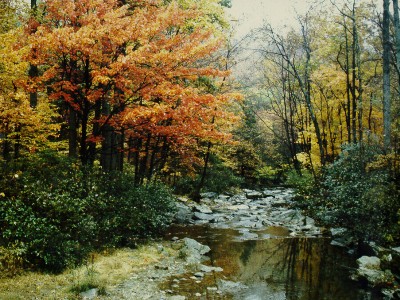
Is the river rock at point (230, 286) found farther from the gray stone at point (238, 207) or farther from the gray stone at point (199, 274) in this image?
the gray stone at point (238, 207)

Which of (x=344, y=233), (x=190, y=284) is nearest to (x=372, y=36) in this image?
(x=344, y=233)

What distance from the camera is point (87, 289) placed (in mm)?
6891

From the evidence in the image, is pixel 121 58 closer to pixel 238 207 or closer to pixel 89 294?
pixel 89 294

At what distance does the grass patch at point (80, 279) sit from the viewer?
6422 millimetres

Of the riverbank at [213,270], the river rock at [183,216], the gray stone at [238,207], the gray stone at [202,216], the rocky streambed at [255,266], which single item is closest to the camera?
the riverbank at [213,270]

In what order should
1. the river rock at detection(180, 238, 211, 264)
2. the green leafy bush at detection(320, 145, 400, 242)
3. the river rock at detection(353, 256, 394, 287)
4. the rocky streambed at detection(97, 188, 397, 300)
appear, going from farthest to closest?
the river rock at detection(180, 238, 211, 264) → the green leafy bush at detection(320, 145, 400, 242) → the river rock at detection(353, 256, 394, 287) → the rocky streambed at detection(97, 188, 397, 300)

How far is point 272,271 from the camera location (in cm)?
970

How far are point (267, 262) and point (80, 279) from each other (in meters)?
5.86

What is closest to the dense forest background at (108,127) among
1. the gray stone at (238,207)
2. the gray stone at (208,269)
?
the gray stone at (208,269)

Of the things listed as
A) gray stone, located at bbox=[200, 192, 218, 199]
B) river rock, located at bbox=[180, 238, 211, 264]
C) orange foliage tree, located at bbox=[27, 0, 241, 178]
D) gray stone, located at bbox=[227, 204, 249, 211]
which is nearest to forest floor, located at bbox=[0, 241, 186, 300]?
river rock, located at bbox=[180, 238, 211, 264]

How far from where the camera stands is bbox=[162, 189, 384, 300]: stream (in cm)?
786

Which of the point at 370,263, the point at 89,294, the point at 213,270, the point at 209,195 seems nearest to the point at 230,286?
the point at 213,270

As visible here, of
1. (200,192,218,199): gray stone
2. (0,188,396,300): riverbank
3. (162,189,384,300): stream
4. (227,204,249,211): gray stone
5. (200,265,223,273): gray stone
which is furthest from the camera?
(200,192,218,199): gray stone

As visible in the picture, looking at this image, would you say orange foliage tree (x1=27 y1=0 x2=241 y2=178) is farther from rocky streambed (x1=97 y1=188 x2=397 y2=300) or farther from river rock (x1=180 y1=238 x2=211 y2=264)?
rocky streambed (x1=97 y1=188 x2=397 y2=300)
